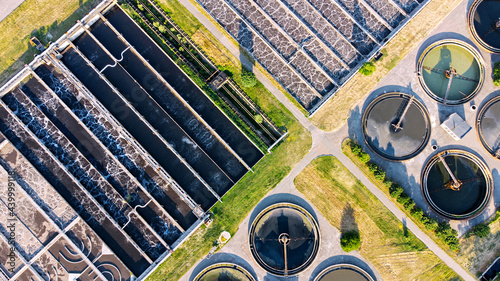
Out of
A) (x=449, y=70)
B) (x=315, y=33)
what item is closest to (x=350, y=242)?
A: (x=449, y=70)

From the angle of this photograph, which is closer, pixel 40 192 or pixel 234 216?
pixel 40 192

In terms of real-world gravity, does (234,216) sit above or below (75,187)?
below

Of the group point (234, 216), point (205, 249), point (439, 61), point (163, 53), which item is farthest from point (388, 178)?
point (163, 53)

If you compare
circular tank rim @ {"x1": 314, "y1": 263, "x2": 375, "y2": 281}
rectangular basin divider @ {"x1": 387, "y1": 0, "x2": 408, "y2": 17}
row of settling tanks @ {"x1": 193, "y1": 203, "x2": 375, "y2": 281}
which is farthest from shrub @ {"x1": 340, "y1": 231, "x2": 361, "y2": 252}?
rectangular basin divider @ {"x1": 387, "y1": 0, "x2": 408, "y2": 17}

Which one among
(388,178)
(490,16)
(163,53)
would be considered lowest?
(388,178)

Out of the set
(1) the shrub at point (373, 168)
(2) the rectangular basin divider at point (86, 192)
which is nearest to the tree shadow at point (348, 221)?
(1) the shrub at point (373, 168)

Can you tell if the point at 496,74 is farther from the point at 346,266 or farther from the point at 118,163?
the point at 118,163

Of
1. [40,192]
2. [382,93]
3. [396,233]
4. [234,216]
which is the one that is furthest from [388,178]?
[40,192]

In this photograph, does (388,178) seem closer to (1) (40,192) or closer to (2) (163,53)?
(2) (163,53)

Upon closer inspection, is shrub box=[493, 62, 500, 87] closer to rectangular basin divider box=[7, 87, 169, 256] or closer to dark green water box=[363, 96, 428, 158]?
dark green water box=[363, 96, 428, 158]
